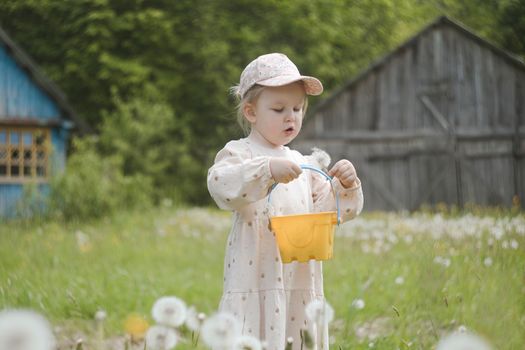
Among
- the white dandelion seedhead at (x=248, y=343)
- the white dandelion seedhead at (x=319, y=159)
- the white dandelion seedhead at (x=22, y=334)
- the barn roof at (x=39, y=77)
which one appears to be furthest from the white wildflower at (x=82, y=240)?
the white dandelion seedhead at (x=22, y=334)

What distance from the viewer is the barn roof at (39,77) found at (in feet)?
27.8

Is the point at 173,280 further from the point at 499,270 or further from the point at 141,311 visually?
the point at 499,270

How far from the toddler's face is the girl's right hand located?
27cm

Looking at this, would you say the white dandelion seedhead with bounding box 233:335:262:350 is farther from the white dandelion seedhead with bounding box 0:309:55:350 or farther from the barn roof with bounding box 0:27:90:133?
the barn roof with bounding box 0:27:90:133

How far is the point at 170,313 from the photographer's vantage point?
159cm

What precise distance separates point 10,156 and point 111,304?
5905 millimetres

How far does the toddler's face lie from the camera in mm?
2471

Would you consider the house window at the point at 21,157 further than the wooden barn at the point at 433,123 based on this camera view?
No

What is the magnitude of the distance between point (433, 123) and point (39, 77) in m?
8.27

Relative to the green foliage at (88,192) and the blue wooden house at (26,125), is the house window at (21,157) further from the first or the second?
the green foliage at (88,192)

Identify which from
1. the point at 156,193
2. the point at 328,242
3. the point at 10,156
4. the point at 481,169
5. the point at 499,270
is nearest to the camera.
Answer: the point at 328,242

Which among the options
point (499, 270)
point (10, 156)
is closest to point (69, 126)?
point (10, 156)

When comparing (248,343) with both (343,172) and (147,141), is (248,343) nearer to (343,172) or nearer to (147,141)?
(343,172)

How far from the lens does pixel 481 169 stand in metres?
13.4
